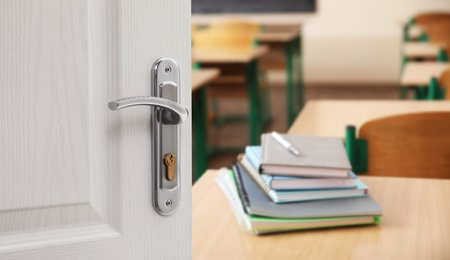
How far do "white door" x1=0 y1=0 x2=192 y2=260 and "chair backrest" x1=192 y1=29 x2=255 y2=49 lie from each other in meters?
4.99

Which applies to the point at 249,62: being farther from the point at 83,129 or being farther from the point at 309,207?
the point at 83,129

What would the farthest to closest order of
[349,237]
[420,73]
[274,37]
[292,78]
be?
[292,78], [274,37], [420,73], [349,237]

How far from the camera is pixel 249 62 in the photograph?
579cm

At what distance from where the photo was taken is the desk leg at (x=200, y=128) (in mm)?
4699

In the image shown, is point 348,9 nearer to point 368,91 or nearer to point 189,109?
point 368,91

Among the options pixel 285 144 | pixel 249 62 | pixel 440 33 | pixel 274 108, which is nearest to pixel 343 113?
pixel 285 144

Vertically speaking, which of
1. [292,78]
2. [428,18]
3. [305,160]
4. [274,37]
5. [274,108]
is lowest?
[274,108]

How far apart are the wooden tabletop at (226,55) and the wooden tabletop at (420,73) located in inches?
53.0

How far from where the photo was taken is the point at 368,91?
9.15 metres

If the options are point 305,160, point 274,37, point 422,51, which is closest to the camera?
point 305,160

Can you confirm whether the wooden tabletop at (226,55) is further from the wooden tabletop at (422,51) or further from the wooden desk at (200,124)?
the wooden tabletop at (422,51)

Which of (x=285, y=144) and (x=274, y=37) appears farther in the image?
(x=274, y=37)

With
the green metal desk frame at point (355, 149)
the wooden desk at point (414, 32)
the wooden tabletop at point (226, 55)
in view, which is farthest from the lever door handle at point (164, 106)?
the wooden desk at point (414, 32)

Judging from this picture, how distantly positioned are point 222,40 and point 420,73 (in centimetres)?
226
